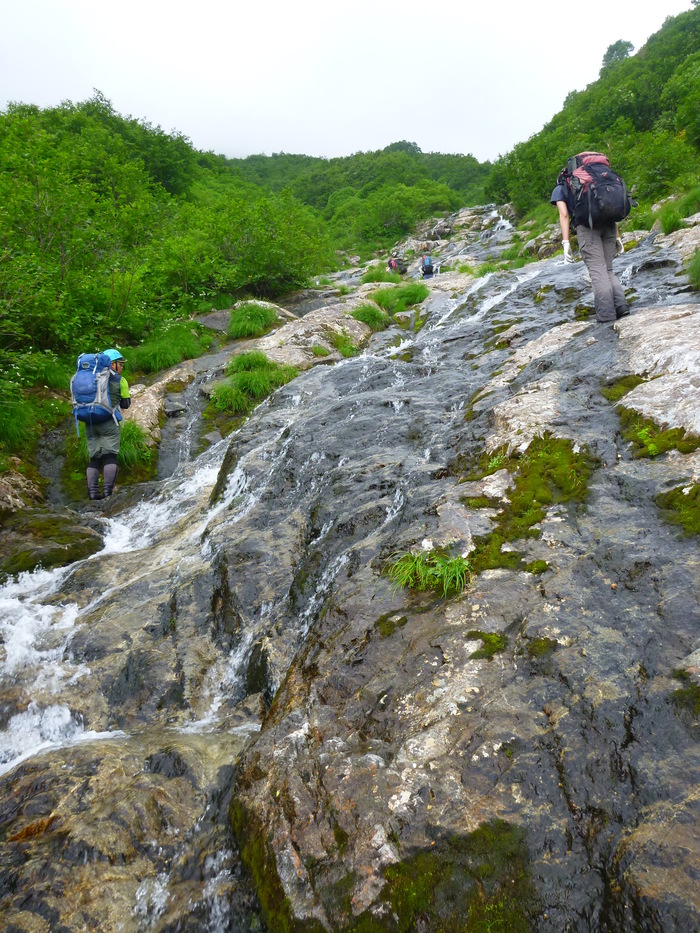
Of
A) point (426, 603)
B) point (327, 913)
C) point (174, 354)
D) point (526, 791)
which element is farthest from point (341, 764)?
point (174, 354)

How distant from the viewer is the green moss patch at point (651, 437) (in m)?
4.08

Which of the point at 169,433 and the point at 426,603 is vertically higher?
the point at 169,433

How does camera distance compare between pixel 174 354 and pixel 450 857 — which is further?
→ pixel 174 354

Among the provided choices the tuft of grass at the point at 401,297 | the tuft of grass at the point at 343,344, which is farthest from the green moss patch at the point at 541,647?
the tuft of grass at the point at 401,297

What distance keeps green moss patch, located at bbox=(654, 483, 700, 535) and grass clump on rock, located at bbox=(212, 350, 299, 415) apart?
30.7 ft

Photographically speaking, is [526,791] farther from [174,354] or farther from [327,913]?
[174,354]

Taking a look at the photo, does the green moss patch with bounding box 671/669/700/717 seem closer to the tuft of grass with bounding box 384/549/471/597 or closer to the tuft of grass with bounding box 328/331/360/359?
the tuft of grass with bounding box 384/549/471/597

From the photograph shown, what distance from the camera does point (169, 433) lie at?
35.5 ft

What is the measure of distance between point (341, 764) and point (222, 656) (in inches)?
99.0

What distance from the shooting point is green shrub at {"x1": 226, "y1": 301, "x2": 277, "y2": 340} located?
15.6 meters

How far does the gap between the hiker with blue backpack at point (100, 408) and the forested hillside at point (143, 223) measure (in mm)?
1461

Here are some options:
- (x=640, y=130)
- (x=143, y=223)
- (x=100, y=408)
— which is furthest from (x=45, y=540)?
(x=640, y=130)

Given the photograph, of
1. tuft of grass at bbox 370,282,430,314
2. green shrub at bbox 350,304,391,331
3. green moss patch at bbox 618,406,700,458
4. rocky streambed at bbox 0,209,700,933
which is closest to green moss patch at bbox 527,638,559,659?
rocky streambed at bbox 0,209,700,933

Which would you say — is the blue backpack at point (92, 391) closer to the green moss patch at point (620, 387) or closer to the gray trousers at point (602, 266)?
the green moss patch at point (620, 387)
